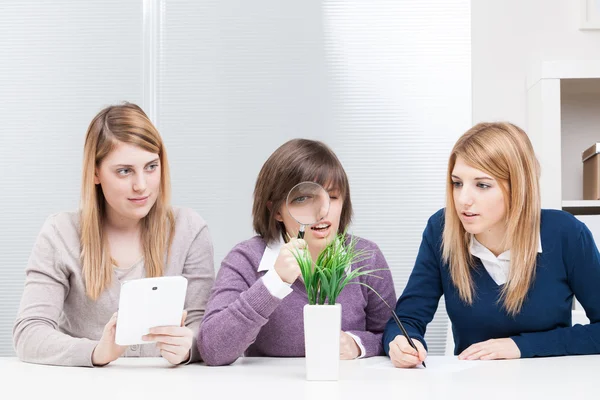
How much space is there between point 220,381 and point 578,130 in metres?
2.05

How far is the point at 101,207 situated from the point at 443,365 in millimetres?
978

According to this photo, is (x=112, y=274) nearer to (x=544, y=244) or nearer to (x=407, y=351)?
(x=407, y=351)

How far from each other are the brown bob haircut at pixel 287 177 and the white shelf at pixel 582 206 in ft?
3.59

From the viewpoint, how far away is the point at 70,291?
1.77 metres

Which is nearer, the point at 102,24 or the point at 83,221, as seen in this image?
the point at 83,221

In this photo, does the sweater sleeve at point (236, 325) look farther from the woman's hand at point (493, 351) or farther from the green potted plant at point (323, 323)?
the woman's hand at point (493, 351)

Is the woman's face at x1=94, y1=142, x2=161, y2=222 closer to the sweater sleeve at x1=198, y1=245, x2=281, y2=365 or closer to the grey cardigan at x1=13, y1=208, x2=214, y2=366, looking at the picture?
the grey cardigan at x1=13, y1=208, x2=214, y2=366

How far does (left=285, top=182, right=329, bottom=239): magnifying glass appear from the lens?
142 cm

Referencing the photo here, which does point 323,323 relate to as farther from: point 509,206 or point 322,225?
point 509,206

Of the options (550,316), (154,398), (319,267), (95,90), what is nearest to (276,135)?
(95,90)

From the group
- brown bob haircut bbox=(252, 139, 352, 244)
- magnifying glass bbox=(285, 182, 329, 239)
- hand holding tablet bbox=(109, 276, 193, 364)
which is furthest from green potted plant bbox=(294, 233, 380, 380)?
brown bob haircut bbox=(252, 139, 352, 244)

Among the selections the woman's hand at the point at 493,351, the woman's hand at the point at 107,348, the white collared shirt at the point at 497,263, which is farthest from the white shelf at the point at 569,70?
the woman's hand at the point at 107,348

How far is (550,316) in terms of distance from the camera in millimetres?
1729

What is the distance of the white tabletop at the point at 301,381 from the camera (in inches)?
43.6
